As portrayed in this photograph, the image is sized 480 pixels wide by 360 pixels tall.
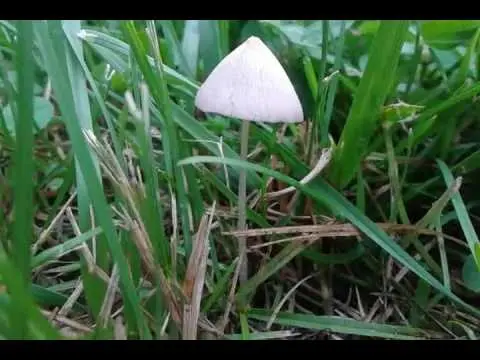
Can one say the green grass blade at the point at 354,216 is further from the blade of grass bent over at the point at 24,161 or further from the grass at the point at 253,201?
the blade of grass bent over at the point at 24,161

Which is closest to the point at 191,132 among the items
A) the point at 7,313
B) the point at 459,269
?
the point at 459,269

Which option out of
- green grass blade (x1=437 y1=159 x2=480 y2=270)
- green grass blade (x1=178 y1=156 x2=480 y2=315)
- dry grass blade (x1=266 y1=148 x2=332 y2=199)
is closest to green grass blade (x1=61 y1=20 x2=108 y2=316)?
green grass blade (x1=178 y1=156 x2=480 y2=315)

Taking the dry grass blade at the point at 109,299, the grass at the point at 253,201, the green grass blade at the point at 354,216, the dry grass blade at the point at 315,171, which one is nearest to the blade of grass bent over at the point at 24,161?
the grass at the point at 253,201

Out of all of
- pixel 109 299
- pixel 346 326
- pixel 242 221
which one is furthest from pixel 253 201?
pixel 109 299

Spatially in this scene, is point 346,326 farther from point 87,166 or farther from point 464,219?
point 87,166

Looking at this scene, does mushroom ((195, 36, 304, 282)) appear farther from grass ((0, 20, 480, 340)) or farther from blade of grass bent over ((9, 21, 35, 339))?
blade of grass bent over ((9, 21, 35, 339))

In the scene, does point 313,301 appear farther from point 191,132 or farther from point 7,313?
point 7,313

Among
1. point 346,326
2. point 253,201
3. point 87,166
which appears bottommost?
point 346,326
